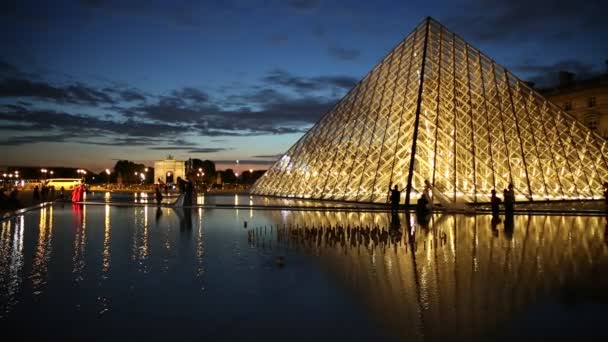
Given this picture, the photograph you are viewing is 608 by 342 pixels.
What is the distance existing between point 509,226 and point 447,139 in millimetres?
10403

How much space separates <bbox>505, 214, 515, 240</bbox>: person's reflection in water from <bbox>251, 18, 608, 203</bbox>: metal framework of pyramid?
12.9 feet

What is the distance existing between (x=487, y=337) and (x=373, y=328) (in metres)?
1.18

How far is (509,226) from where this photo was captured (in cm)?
1644

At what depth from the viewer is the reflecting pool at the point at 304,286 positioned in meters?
5.36

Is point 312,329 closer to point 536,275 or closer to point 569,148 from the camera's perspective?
point 536,275

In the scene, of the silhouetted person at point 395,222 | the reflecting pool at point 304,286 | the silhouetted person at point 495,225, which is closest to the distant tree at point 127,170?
the silhouetted person at point 395,222

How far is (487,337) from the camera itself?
16.4ft

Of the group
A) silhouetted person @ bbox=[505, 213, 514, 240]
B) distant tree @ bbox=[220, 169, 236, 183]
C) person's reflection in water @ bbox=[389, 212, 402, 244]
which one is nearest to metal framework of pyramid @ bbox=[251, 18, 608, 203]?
silhouetted person @ bbox=[505, 213, 514, 240]

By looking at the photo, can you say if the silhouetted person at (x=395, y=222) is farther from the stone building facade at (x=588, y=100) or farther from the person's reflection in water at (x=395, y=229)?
the stone building facade at (x=588, y=100)

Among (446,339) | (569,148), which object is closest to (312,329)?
(446,339)

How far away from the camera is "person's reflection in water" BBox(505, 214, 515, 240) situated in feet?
45.1

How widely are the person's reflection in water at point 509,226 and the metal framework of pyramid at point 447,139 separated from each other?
393cm

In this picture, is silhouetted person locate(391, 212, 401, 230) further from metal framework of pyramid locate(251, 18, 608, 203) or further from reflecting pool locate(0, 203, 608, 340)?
metal framework of pyramid locate(251, 18, 608, 203)

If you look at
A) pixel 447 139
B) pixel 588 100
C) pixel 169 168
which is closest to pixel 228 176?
pixel 169 168
